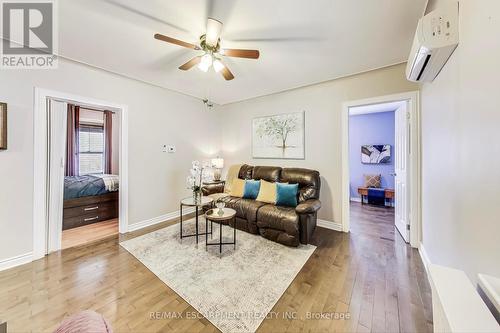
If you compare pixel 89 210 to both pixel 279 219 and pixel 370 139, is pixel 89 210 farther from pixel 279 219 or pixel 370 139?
pixel 370 139

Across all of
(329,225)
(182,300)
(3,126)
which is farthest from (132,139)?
(329,225)

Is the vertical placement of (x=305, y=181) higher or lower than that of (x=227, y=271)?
higher

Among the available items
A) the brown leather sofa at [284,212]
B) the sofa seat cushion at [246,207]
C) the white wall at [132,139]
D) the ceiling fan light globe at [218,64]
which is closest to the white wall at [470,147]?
the brown leather sofa at [284,212]

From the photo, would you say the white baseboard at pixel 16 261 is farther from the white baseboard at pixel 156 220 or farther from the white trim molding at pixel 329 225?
the white trim molding at pixel 329 225

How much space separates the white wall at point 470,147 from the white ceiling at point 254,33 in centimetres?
63

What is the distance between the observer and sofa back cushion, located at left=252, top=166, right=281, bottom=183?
12.0 feet

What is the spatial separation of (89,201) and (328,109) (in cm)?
477

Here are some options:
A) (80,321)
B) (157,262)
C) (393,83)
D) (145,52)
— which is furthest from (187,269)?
(393,83)

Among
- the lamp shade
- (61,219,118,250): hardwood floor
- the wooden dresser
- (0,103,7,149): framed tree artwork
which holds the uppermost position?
(0,103,7,149): framed tree artwork

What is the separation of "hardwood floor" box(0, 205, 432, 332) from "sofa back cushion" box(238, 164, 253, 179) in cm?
203

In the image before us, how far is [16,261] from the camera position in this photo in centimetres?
225

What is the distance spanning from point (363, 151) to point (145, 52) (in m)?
5.54

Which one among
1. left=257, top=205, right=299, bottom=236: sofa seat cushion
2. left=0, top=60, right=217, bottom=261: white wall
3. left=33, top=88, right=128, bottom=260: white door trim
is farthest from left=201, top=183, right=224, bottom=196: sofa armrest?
left=33, top=88, right=128, bottom=260: white door trim

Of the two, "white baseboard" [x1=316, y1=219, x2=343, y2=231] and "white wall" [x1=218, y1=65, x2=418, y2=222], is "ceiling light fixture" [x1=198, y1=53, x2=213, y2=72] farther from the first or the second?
"white baseboard" [x1=316, y1=219, x2=343, y2=231]
